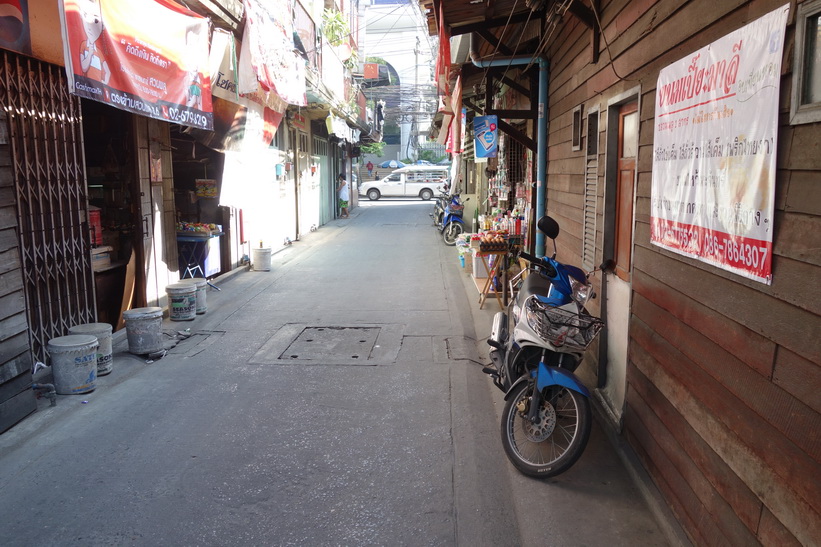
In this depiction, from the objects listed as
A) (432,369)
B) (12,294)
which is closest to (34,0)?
(12,294)

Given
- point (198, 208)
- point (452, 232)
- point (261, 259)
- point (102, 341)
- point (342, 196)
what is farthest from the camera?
point (342, 196)

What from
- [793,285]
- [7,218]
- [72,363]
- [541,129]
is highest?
[541,129]

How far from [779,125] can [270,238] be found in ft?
41.8

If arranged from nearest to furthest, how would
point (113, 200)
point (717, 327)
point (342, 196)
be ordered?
point (717, 327), point (113, 200), point (342, 196)

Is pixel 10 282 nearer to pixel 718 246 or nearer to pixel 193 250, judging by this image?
pixel 718 246

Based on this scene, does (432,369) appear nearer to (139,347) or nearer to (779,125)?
(139,347)

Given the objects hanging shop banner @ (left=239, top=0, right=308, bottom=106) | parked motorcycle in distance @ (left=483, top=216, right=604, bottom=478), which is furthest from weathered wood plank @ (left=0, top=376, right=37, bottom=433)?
hanging shop banner @ (left=239, top=0, right=308, bottom=106)

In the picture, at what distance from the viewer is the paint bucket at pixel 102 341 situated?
578cm

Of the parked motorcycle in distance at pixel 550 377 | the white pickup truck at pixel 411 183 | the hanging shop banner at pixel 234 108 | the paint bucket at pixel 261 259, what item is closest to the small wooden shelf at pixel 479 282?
the hanging shop banner at pixel 234 108

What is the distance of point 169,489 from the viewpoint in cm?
382

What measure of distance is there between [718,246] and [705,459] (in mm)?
988

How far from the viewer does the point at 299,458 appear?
427 cm

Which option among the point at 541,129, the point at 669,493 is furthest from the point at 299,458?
the point at 541,129

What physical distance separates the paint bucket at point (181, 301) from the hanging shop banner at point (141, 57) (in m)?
2.06
